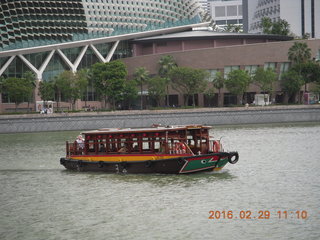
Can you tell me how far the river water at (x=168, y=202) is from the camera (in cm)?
2414

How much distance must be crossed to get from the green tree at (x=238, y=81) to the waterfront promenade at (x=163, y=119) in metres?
10.5

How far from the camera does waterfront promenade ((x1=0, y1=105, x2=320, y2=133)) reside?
83625mm

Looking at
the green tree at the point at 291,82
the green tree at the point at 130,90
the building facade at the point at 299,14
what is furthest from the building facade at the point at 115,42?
the building facade at the point at 299,14

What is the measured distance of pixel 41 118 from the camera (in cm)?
8394

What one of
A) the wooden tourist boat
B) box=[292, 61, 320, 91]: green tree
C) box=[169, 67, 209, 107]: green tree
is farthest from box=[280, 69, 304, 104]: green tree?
the wooden tourist boat

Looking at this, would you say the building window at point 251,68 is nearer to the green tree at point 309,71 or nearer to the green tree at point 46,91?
the green tree at point 309,71

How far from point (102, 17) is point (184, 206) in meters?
92.3

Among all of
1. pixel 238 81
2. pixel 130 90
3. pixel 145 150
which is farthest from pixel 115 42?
pixel 145 150

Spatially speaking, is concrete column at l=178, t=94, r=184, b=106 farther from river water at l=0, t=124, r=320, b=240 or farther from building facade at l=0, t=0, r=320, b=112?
river water at l=0, t=124, r=320, b=240

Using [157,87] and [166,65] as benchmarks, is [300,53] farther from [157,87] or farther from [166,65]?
[157,87]

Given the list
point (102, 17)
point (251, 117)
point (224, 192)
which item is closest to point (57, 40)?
point (102, 17)

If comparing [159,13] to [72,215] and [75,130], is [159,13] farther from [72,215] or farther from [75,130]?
[72,215]
